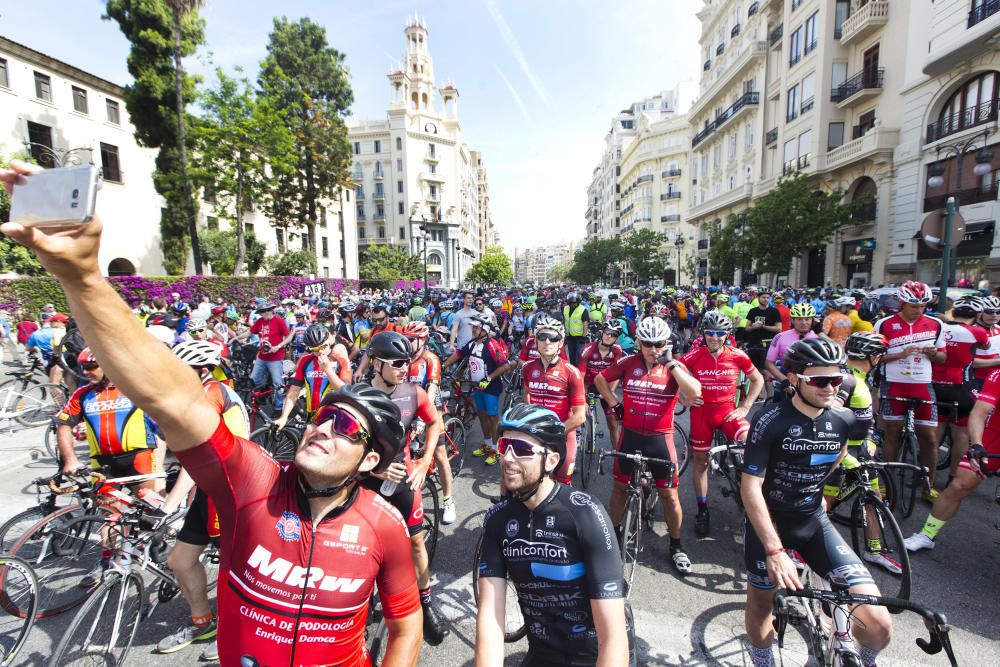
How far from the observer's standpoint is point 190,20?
23.1 meters

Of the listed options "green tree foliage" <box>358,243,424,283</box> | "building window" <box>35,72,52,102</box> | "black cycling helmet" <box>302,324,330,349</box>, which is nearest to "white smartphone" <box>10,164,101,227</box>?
"black cycling helmet" <box>302,324,330,349</box>

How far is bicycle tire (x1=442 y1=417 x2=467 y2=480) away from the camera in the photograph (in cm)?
626

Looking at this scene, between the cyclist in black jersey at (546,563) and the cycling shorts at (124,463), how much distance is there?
3.32 m

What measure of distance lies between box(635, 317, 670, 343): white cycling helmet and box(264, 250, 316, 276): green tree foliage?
38.5 metres

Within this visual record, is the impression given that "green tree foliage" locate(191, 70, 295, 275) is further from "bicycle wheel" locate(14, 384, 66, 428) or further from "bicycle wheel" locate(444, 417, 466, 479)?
"bicycle wheel" locate(444, 417, 466, 479)

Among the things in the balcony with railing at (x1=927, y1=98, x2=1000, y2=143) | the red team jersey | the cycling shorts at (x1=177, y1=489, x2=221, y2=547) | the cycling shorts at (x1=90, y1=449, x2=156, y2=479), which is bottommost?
the cycling shorts at (x1=177, y1=489, x2=221, y2=547)

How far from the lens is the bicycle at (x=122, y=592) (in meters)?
2.92

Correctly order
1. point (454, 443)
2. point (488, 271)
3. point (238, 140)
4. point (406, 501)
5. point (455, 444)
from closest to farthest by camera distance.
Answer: point (406, 501)
point (454, 443)
point (455, 444)
point (238, 140)
point (488, 271)

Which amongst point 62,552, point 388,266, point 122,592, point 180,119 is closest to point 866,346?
point 122,592

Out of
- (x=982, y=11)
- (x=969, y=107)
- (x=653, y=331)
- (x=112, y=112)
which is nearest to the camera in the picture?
(x=653, y=331)

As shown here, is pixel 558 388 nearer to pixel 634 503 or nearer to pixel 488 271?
pixel 634 503

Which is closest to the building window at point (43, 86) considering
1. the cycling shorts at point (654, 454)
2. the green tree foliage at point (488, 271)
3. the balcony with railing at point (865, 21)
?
the cycling shorts at point (654, 454)

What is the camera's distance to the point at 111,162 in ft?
90.7

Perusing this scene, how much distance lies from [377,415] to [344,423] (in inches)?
5.3
